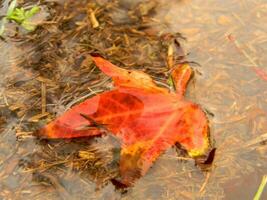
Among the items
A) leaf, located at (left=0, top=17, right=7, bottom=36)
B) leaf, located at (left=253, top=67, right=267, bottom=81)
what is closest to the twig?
leaf, located at (left=253, top=67, right=267, bottom=81)

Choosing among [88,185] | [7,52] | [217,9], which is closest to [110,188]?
[88,185]

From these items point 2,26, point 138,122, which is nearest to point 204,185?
point 138,122

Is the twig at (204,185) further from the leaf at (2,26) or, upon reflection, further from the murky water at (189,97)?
the leaf at (2,26)

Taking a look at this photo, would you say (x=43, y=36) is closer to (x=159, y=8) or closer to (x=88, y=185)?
(x=159, y=8)

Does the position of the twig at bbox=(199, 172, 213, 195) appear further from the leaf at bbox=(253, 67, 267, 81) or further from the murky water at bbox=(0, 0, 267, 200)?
the leaf at bbox=(253, 67, 267, 81)

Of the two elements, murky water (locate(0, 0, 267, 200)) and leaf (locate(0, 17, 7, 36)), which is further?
leaf (locate(0, 17, 7, 36))

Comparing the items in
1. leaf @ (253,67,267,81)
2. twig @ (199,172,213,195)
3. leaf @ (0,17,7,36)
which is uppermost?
leaf @ (253,67,267,81)

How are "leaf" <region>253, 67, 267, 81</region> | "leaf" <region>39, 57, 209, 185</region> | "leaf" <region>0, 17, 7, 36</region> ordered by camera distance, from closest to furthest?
"leaf" <region>39, 57, 209, 185</region>
"leaf" <region>253, 67, 267, 81</region>
"leaf" <region>0, 17, 7, 36</region>
